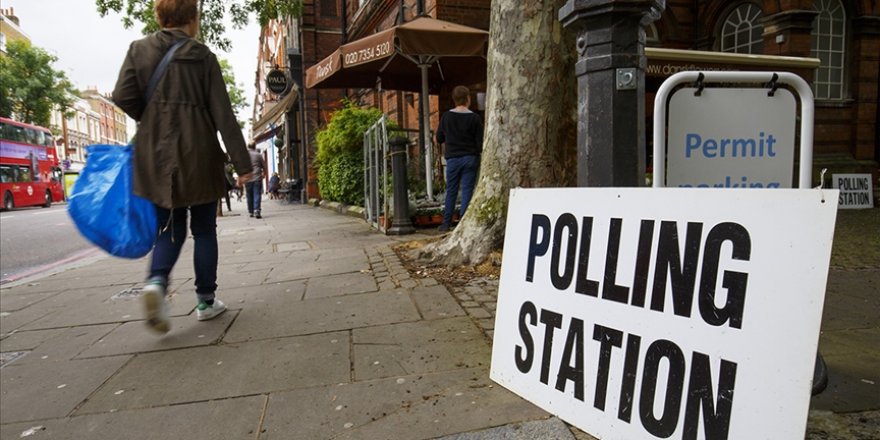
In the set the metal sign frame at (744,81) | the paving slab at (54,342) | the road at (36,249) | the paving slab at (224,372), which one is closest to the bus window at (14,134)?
the road at (36,249)

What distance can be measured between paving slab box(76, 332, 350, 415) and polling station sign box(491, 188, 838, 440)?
1009mm

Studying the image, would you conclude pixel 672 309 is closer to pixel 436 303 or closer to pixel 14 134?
pixel 436 303

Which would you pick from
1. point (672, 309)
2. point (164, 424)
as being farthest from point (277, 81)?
point (672, 309)

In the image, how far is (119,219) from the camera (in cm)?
298

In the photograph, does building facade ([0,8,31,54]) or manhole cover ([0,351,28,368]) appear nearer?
manhole cover ([0,351,28,368])

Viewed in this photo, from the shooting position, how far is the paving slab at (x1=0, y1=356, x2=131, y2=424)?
230cm

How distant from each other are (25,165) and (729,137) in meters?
34.5

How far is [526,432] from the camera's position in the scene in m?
1.82

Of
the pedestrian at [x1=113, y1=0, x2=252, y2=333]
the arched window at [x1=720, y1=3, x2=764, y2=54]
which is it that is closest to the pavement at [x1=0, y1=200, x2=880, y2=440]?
the pedestrian at [x1=113, y1=0, x2=252, y2=333]

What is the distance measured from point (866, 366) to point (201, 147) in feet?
11.7

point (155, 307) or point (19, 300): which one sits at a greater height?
point (155, 307)

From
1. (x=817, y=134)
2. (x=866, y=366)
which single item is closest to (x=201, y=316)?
(x=866, y=366)

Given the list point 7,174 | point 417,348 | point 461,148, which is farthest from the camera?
point 7,174

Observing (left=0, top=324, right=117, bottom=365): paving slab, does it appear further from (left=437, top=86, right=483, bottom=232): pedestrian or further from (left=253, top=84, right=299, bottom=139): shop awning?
(left=253, top=84, right=299, bottom=139): shop awning
